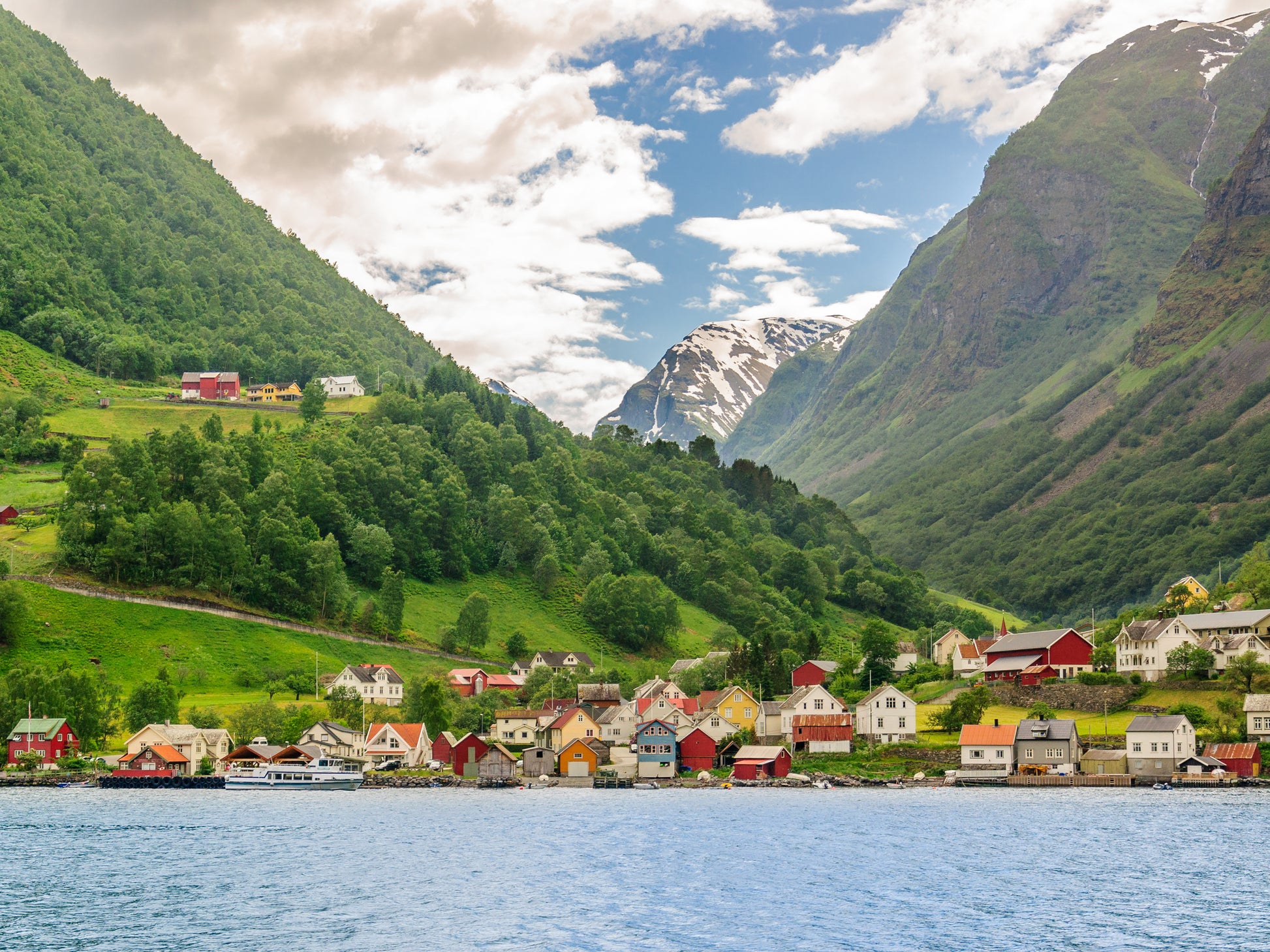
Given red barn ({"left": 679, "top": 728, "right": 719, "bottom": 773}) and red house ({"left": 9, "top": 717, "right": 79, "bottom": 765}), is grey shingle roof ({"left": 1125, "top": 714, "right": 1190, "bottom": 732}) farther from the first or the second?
red house ({"left": 9, "top": 717, "right": 79, "bottom": 765})

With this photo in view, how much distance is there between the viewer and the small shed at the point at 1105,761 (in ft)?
369

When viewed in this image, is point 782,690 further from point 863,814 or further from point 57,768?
point 57,768

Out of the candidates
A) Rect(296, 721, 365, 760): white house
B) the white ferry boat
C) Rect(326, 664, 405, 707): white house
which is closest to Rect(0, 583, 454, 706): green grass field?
Rect(326, 664, 405, 707): white house

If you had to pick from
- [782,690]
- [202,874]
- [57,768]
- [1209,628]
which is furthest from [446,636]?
[202,874]

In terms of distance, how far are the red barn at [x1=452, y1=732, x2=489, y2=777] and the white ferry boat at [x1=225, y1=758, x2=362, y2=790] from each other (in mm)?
9952

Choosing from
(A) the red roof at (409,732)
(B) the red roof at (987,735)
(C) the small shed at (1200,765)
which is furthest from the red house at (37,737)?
(C) the small shed at (1200,765)

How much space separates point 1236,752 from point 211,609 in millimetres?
107066

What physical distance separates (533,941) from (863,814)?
149ft

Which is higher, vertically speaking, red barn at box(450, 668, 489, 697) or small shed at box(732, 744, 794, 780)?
red barn at box(450, 668, 489, 697)

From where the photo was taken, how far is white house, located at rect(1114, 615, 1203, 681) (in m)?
128

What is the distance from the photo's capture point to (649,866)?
60.6 metres

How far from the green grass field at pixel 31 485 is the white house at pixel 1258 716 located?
140079 mm

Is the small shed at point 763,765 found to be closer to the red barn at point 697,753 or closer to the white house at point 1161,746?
the red barn at point 697,753

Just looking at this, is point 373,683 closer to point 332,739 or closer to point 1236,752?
point 332,739
